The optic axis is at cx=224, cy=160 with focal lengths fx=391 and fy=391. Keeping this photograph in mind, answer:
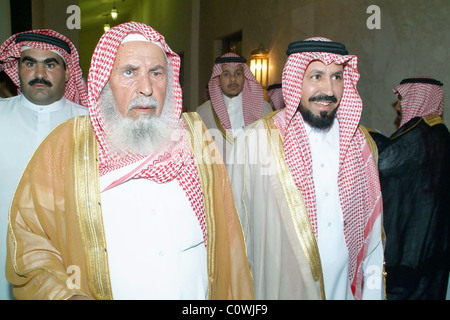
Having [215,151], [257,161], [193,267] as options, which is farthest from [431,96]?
[193,267]

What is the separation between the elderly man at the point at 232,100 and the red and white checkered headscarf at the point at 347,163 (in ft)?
9.29

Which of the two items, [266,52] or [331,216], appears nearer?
[331,216]

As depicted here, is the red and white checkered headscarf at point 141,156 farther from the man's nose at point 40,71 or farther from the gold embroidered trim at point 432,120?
the gold embroidered trim at point 432,120

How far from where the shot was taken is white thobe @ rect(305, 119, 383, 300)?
229 centimetres

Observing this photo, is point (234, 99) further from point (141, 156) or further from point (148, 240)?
point (148, 240)

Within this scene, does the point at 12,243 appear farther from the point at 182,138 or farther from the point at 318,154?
the point at 318,154

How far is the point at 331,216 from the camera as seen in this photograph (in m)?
2.31

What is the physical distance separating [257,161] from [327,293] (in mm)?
879

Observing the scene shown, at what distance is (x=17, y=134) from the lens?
9.59 feet

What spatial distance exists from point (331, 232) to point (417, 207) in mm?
1460

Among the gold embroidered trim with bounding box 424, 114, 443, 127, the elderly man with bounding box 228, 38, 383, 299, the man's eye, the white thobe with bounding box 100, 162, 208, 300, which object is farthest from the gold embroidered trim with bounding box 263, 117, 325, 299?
the gold embroidered trim with bounding box 424, 114, 443, 127

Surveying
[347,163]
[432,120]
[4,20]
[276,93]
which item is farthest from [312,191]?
[276,93]

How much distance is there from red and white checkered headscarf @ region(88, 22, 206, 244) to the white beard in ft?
0.09

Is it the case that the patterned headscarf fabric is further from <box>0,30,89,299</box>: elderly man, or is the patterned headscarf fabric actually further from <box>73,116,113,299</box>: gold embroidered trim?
<box>73,116,113,299</box>: gold embroidered trim
